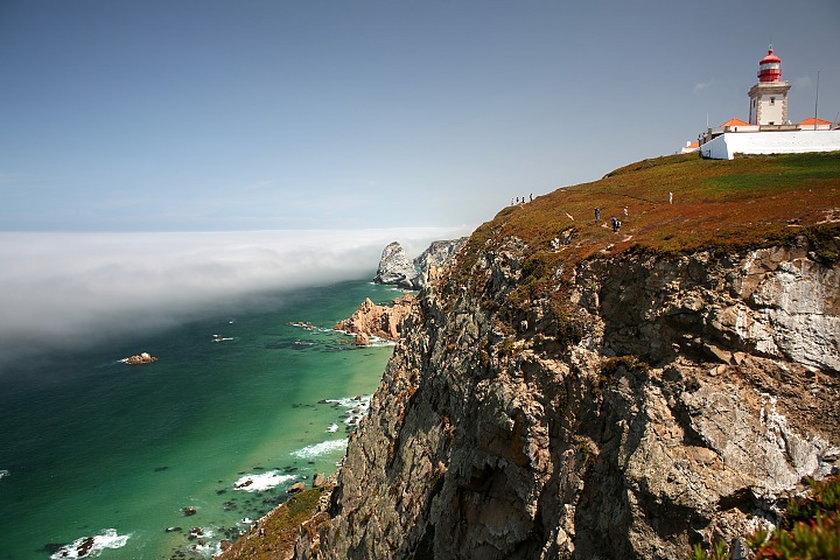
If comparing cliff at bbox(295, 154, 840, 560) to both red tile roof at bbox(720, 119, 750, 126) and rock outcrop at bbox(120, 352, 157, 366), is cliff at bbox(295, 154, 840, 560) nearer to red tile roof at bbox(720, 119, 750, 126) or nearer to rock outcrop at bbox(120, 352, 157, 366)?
red tile roof at bbox(720, 119, 750, 126)

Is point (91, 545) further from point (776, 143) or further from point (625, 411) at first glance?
point (776, 143)

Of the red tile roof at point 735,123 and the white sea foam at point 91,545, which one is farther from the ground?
the red tile roof at point 735,123

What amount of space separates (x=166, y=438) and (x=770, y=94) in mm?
96900

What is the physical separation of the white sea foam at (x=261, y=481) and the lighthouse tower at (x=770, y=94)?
71356mm

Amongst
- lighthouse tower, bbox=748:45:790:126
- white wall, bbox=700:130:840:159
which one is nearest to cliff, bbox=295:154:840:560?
white wall, bbox=700:130:840:159

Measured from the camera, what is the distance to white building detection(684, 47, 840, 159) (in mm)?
41969

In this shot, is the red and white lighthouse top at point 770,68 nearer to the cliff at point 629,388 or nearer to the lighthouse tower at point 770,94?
the lighthouse tower at point 770,94

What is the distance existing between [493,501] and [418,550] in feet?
19.9

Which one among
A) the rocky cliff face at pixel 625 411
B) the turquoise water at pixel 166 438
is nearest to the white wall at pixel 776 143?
the rocky cliff face at pixel 625 411

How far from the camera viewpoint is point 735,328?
1520cm

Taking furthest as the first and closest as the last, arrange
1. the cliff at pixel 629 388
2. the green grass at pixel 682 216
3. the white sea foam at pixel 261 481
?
the white sea foam at pixel 261 481 < the green grass at pixel 682 216 < the cliff at pixel 629 388

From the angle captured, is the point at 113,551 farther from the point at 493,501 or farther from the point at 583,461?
the point at 583,461

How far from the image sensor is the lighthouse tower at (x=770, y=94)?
51.0 metres

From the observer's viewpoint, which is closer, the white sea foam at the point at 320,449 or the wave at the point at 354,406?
the white sea foam at the point at 320,449
